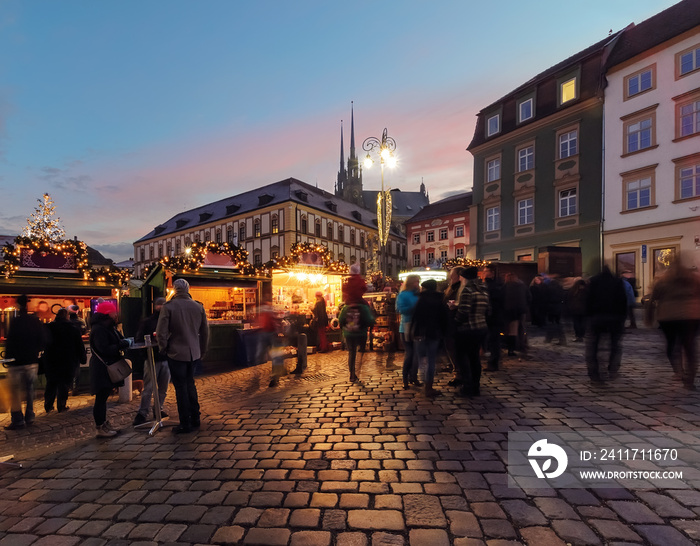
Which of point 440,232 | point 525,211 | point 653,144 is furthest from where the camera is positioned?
point 440,232

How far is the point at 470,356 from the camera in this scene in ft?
17.9

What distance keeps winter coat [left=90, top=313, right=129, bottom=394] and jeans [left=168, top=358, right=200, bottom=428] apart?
76 centimetres

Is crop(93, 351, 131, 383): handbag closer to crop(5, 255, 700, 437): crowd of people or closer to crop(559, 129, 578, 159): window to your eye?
crop(5, 255, 700, 437): crowd of people

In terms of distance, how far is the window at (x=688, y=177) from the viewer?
703 inches

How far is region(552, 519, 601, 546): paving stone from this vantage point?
230cm

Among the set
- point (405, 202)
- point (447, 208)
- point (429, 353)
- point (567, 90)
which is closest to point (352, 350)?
point (429, 353)

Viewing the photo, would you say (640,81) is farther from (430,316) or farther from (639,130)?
(430,316)

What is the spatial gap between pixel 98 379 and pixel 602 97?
26.5 meters

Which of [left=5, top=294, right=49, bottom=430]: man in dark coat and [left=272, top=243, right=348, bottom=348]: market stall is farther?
[left=272, top=243, right=348, bottom=348]: market stall

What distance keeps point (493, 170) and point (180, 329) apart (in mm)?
27633

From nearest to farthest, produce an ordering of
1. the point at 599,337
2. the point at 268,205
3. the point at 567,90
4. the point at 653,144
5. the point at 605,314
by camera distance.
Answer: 1. the point at 605,314
2. the point at 599,337
3. the point at 653,144
4. the point at 567,90
5. the point at 268,205

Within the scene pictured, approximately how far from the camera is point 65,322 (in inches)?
247

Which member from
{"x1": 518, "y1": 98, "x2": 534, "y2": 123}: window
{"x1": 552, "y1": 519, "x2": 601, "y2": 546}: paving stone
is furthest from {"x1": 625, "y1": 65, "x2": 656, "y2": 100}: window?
{"x1": 552, "y1": 519, "x2": 601, "y2": 546}: paving stone

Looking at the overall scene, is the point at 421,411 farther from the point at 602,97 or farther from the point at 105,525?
the point at 602,97
